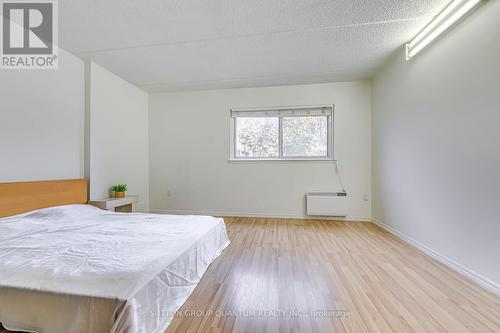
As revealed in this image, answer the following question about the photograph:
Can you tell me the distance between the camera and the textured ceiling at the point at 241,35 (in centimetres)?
191

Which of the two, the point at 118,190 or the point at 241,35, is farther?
the point at 118,190

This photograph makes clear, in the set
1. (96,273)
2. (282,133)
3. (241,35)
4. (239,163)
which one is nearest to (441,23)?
(241,35)

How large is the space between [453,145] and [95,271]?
9.61ft

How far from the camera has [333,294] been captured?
1.51m

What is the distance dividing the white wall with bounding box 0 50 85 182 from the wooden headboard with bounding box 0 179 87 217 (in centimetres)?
12

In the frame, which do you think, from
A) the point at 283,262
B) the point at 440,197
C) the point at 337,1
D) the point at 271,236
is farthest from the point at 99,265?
the point at 440,197

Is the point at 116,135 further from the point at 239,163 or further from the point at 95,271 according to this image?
Result: the point at 95,271

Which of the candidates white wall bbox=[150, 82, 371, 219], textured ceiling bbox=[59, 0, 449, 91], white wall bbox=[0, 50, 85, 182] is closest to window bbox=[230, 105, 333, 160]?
white wall bbox=[150, 82, 371, 219]

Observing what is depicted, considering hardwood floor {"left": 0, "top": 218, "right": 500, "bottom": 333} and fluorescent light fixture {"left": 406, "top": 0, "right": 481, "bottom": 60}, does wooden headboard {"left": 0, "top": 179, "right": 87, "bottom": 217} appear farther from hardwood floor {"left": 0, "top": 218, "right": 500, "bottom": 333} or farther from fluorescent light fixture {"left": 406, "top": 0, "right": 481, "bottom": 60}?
fluorescent light fixture {"left": 406, "top": 0, "right": 481, "bottom": 60}

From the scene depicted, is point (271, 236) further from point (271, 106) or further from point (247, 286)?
point (271, 106)

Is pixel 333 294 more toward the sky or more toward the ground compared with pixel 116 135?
more toward the ground

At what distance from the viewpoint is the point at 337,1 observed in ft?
6.06

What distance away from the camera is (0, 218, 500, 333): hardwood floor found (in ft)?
4.00

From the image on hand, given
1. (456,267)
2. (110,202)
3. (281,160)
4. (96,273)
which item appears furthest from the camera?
(281,160)
